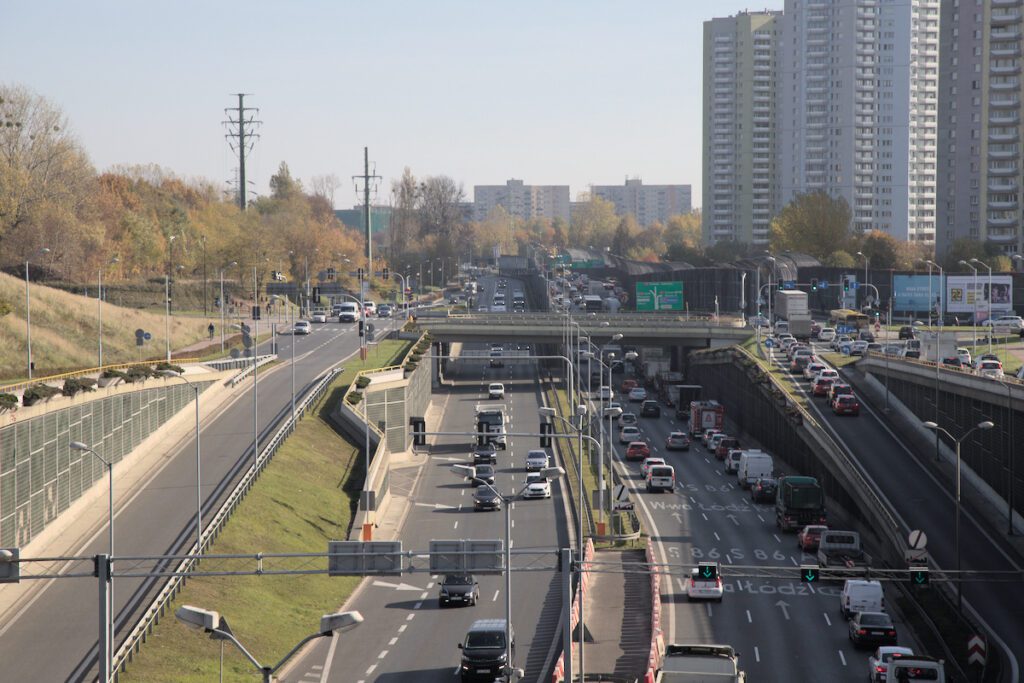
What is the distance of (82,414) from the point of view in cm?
5356

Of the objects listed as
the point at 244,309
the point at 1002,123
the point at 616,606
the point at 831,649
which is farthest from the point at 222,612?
the point at 1002,123

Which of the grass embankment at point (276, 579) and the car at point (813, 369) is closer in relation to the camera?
the grass embankment at point (276, 579)

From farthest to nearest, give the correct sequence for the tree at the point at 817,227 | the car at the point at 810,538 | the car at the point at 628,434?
the tree at the point at 817,227, the car at the point at 628,434, the car at the point at 810,538

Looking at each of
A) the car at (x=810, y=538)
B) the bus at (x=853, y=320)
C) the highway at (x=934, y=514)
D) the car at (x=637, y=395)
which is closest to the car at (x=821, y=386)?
the highway at (x=934, y=514)

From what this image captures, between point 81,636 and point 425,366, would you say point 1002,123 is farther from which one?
point 81,636

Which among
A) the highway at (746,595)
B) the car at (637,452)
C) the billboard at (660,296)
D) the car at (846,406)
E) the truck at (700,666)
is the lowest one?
the highway at (746,595)

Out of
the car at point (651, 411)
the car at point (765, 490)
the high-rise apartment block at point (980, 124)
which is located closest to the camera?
the car at point (765, 490)

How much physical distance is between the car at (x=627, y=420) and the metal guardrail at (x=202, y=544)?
2430 centimetres

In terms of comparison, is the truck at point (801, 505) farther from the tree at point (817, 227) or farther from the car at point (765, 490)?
the tree at point (817, 227)

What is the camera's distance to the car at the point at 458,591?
47.4 m

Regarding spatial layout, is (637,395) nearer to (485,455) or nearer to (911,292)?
(911,292)

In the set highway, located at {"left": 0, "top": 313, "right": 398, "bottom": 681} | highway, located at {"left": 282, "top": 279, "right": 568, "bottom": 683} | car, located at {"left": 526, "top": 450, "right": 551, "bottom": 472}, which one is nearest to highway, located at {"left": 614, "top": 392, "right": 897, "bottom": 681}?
highway, located at {"left": 282, "top": 279, "right": 568, "bottom": 683}

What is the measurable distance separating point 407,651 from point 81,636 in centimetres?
952

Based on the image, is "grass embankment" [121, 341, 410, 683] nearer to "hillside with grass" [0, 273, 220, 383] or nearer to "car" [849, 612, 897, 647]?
"hillside with grass" [0, 273, 220, 383]
